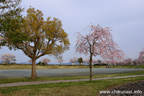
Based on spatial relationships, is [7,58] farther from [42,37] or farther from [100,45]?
[100,45]

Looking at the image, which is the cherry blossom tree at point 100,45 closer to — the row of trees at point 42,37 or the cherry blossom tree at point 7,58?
the row of trees at point 42,37

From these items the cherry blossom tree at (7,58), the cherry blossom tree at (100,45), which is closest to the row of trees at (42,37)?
the cherry blossom tree at (100,45)

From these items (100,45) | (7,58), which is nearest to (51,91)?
(100,45)

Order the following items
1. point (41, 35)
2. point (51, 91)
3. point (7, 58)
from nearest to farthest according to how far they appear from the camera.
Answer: point (51, 91) < point (41, 35) < point (7, 58)

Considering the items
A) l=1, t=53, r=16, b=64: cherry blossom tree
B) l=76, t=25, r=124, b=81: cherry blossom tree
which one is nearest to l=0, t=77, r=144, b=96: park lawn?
l=76, t=25, r=124, b=81: cherry blossom tree

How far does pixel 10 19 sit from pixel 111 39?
1107 cm

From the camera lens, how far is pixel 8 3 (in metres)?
12.8

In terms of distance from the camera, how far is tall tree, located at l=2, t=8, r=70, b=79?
71.4 ft

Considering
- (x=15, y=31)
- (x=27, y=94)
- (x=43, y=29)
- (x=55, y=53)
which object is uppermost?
(x=43, y=29)

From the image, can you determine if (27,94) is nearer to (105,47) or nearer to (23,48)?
(105,47)

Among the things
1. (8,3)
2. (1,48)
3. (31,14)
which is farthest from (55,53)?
(8,3)

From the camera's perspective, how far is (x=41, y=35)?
22109 mm

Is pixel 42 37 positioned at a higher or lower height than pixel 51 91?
higher

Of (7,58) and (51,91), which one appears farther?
(7,58)
